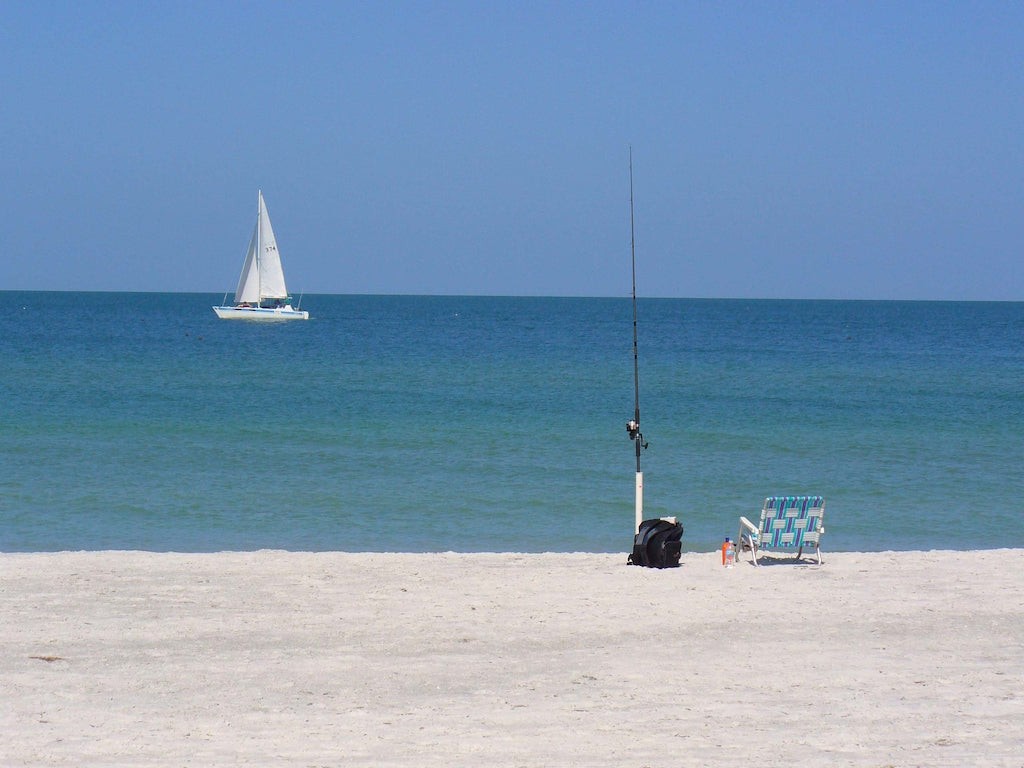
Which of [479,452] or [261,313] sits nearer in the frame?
[479,452]

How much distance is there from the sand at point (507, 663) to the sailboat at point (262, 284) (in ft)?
204

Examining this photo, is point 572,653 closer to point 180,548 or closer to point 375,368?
point 180,548

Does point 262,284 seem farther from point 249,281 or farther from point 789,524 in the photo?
point 789,524

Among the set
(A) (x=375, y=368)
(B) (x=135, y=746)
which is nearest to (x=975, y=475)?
(B) (x=135, y=746)

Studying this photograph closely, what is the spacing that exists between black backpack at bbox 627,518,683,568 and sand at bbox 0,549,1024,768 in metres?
0.18

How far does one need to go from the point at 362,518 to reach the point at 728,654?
26.6ft

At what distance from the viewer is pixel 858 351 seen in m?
60.7

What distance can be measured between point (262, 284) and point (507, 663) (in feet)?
225

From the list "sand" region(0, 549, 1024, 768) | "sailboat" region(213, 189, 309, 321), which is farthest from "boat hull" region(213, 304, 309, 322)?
"sand" region(0, 549, 1024, 768)

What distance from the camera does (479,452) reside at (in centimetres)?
2158

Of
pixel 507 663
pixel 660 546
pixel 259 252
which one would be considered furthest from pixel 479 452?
pixel 259 252

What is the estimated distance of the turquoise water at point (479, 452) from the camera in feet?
48.3

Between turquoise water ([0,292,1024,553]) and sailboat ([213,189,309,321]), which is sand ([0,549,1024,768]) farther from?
sailboat ([213,189,309,321])

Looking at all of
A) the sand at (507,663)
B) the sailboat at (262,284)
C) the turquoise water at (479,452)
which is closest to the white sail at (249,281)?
the sailboat at (262,284)
